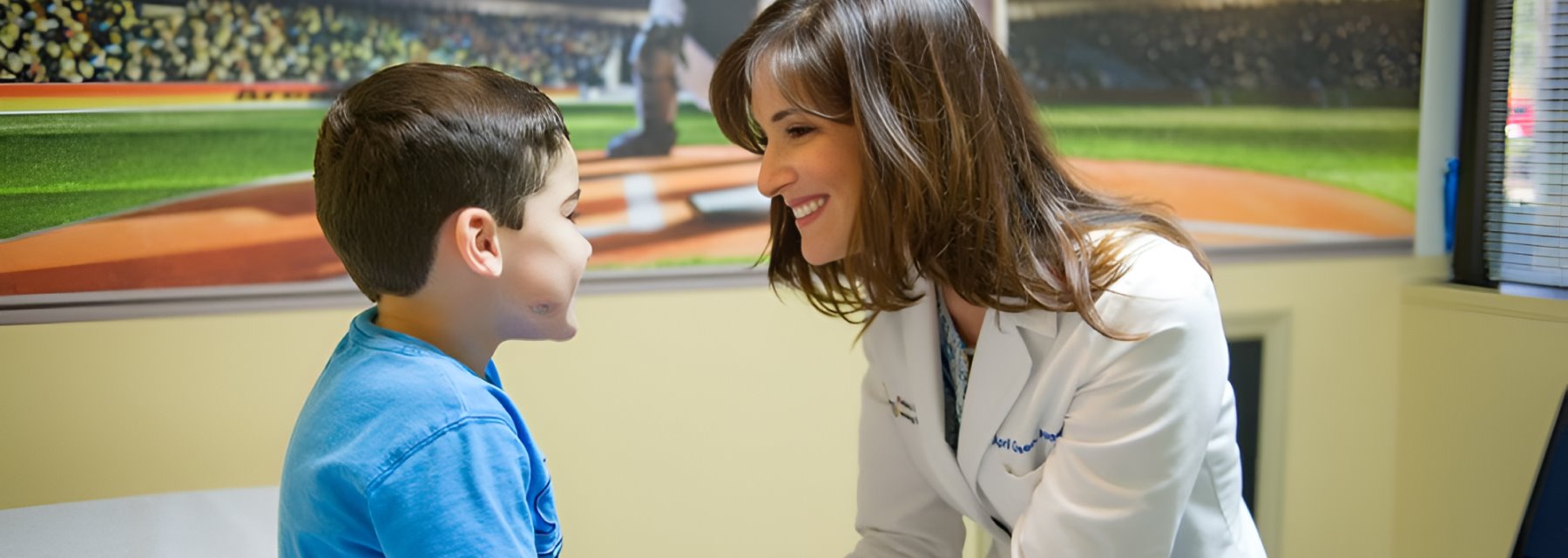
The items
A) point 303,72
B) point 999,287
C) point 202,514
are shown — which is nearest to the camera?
point 999,287

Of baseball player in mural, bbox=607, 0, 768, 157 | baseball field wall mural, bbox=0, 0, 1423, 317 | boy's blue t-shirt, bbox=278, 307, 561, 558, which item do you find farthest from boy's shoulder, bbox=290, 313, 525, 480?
baseball player in mural, bbox=607, 0, 768, 157

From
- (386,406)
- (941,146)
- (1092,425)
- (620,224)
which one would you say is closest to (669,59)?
(620,224)

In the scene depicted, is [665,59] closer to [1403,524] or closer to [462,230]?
[462,230]

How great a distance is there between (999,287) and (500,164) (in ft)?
1.97

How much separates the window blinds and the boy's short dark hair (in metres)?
2.43

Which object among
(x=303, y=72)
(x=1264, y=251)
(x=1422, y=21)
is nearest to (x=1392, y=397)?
(x=1264, y=251)

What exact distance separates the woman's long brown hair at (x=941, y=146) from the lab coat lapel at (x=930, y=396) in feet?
0.51

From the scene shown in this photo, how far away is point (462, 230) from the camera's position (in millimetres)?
979

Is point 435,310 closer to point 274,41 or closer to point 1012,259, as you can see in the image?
point 1012,259

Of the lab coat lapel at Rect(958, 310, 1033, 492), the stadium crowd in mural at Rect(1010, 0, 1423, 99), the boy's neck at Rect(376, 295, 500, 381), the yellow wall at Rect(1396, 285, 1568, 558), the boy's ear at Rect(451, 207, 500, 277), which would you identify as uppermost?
the stadium crowd in mural at Rect(1010, 0, 1423, 99)

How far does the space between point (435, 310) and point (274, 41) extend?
1.15 metres

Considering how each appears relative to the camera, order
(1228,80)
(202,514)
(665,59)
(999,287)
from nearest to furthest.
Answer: (999,287) < (202,514) < (665,59) < (1228,80)

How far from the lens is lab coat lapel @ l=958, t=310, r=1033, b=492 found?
1.42 meters

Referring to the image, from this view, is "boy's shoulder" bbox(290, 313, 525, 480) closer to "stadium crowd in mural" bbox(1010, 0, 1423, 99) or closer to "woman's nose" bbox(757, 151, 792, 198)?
"woman's nose" bbox(757, 151, 792, 198)
